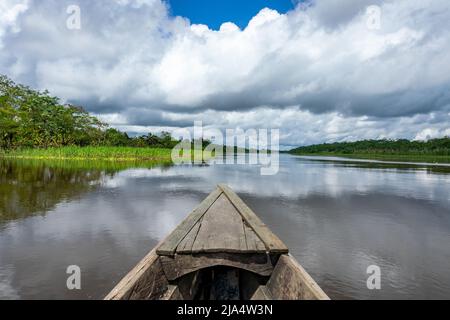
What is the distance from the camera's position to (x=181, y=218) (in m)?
7.64

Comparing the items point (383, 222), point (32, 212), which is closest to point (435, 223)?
point (383, 222)

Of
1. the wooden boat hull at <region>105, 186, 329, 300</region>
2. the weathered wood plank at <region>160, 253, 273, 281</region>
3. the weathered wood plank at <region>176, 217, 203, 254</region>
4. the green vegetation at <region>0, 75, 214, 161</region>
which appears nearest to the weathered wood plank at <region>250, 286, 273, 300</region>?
the wooden boat hull at <region>105, 186, 329, 300</region>

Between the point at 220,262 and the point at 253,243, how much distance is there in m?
0.41

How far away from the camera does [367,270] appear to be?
14.7 ft

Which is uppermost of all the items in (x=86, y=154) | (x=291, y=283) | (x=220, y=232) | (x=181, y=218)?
(x=86, y=154)

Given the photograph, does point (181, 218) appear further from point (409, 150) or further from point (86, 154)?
point (409, 150)

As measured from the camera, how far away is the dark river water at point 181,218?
3.95 meters

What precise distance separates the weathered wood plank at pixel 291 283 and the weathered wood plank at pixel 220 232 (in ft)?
1.30

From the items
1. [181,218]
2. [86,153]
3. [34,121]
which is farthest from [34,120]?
[181,218]

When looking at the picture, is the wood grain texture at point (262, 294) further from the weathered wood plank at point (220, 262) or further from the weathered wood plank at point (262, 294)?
the weathered wood plank at point (220, 262)

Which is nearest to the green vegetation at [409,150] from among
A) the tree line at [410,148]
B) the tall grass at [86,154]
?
the tree line at [410,148]
